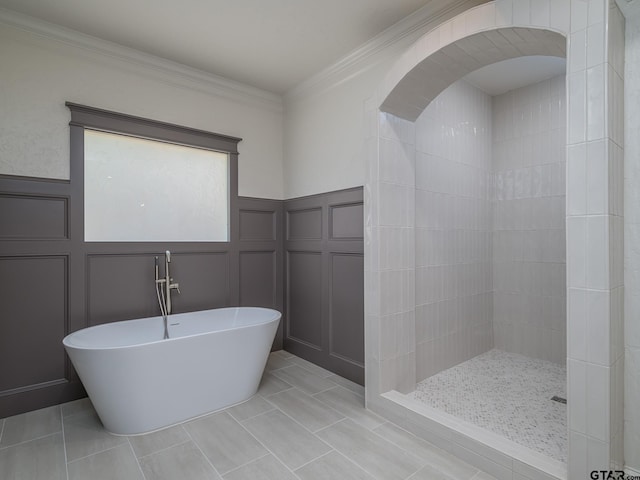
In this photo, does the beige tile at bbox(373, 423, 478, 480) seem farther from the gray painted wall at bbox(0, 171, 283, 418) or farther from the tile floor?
the gray painted wall at bbox(0, 171, 283, 418)

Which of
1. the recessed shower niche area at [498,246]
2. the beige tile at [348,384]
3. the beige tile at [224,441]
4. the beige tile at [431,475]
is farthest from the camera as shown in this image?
the beige tile at [348,384]

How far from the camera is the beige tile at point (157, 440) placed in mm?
2016

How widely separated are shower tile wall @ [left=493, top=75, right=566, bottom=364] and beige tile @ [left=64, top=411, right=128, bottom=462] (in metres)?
3.62

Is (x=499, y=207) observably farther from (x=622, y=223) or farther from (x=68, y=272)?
(x=68, y=272)

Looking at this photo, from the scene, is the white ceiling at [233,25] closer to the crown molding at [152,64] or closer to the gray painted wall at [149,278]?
the crown molding at [152,64]

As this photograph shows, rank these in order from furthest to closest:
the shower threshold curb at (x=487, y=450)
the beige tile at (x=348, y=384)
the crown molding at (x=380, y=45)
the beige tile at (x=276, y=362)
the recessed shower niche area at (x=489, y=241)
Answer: the beige tile at (x=276, y=362)
the beige tile at (x=348, y=384)
the recessed shower niche area at (x=489, y=241)
the crown molding at (x=380, y=45)
the shower threshold curb at (x=487, y=450)

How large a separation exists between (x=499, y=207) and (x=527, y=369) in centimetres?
165

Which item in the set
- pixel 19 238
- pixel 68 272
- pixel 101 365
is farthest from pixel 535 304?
pixel 19 238

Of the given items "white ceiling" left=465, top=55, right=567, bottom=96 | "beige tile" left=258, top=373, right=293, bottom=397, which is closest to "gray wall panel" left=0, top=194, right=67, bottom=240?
"beige tile" left=258, top=373, right=293, bottom=397

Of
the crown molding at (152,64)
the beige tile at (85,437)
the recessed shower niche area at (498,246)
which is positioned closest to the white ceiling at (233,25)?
the crown molding at (152,64)

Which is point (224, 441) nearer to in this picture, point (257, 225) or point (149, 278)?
point (149, 278)

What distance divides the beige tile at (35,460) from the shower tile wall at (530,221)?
3865mm

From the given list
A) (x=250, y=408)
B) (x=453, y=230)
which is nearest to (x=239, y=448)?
(x=250, y=408)

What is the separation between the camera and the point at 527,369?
3.18 m
